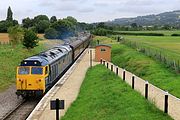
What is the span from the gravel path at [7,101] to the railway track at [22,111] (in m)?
0.38

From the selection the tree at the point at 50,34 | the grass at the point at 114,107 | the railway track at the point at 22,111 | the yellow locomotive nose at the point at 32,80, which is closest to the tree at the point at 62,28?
the tree at the point at 50,34

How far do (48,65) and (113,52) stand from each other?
36.5m

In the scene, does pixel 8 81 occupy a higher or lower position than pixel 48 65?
lower

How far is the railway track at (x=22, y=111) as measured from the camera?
816 inches

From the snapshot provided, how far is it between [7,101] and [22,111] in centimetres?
394

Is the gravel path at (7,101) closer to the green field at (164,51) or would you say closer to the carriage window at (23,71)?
the carriage window at (23,71)

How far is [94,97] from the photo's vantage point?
2172 cm

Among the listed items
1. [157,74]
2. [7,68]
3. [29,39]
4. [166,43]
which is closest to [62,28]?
[166,43]

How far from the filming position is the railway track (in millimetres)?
20717

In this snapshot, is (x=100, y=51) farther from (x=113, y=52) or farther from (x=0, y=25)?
(x=0, y=25)

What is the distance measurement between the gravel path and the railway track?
0.38 meters

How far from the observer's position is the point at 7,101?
26.0 meters

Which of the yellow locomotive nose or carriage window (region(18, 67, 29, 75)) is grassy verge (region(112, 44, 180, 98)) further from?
carriage window (region(18, 67, 29, 75))

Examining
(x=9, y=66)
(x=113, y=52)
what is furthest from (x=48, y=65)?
(x=113, y=52)
